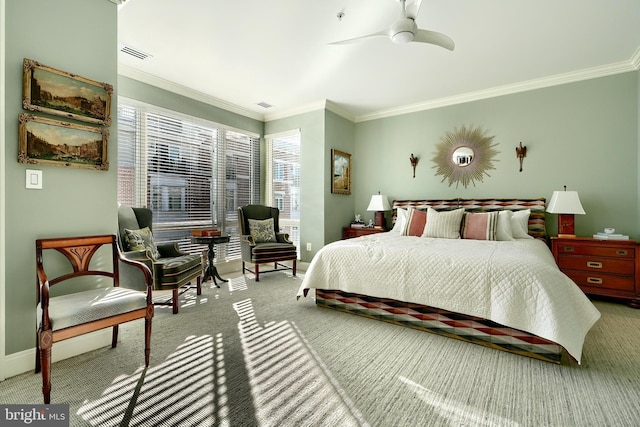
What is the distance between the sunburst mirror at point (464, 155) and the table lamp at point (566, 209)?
984 mm

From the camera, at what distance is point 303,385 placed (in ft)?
5.91

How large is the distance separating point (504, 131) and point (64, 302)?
5.22 meters

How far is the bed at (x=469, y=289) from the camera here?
2037 mm

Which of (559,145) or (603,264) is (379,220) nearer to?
(559,145)

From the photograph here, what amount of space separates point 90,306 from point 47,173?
102 centimetres

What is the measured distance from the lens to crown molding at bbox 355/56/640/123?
357 centimetres

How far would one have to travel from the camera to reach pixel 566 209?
352 centimetres

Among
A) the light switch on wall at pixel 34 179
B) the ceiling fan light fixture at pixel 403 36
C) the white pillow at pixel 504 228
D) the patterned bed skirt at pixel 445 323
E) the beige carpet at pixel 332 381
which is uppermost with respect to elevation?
the ceiling fan light fixture at pixel 403 36

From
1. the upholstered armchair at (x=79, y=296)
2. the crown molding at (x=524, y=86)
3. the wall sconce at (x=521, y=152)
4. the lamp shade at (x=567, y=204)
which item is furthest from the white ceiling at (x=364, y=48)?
the upholstered armchair at (x=79, y=296)

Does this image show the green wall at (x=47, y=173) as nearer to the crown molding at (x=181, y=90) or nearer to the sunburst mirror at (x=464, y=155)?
the crown molding at (x=181, y=90)

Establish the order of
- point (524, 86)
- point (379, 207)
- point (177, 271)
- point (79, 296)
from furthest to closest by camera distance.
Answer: point (379, 207), point (524, 86), point (177, 271), point (79, 296)

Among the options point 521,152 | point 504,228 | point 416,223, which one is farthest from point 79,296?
point 521,152

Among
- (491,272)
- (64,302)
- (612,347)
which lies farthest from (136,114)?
(612,347)

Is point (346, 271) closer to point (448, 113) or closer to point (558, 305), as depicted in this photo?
point (558, 305)
